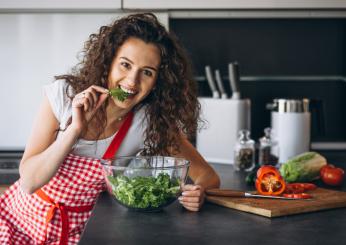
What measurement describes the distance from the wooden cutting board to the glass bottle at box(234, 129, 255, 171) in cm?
70

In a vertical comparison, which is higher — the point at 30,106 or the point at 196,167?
the point at 30,106

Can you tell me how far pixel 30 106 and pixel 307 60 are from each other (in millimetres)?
1386

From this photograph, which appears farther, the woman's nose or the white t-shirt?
the white t-shirt

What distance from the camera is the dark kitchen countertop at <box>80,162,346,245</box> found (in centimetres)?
123

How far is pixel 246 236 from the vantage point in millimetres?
1263

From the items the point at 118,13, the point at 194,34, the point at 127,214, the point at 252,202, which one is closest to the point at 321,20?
the point at 194,34

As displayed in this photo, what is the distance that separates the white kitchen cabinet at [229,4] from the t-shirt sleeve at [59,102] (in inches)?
36.1

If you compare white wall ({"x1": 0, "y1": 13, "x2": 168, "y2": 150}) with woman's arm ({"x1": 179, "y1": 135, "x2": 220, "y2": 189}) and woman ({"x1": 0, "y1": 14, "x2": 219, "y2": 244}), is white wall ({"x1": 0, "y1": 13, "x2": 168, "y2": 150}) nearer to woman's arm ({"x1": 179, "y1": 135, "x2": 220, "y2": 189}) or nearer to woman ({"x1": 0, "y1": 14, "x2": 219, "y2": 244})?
woman ({"x1": 0, "y1": 14, "x2": 219, "y2": 244})

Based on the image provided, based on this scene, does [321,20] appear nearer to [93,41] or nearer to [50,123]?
[93,41]

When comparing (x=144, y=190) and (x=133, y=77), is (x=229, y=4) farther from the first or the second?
(x=144, y=190)

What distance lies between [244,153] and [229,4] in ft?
2.29

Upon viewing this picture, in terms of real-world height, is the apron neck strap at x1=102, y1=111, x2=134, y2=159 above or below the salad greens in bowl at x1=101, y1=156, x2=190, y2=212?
above

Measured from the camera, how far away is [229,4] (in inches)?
104

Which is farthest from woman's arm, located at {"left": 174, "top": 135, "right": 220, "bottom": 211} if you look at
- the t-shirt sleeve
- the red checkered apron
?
the t-shirt sleeve
